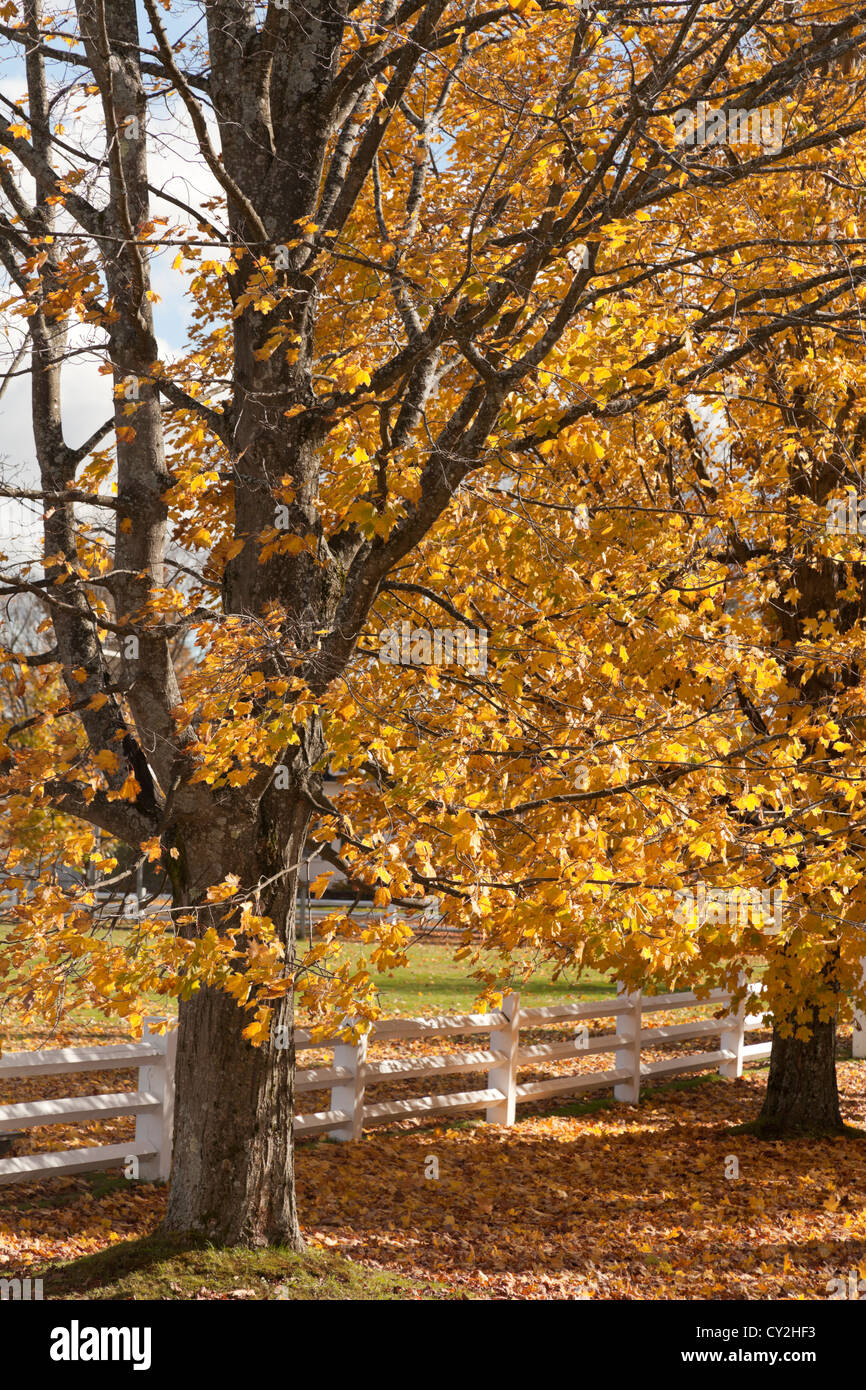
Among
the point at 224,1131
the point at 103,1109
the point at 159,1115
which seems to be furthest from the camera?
the point at 159,1115

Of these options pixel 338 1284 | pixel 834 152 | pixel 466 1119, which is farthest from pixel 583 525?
pixel 466 1119

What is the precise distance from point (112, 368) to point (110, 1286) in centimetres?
459

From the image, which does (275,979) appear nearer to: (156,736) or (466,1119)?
(156,736)

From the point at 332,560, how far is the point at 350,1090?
16.3 feet

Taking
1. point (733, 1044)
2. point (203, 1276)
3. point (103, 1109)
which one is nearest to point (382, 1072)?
point (103, 1109)

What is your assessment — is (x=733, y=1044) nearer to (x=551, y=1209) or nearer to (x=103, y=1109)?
(x=551, y=1209)

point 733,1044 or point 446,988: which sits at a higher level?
point 733,1044

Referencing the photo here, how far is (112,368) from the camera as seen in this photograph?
5758 millimetres

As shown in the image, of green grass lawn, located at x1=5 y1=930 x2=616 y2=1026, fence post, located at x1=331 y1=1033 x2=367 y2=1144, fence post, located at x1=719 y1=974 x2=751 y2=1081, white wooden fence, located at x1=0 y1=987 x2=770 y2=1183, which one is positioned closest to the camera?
white wooden fence, located at x1=0 y1=987 x2=770 y2=1183

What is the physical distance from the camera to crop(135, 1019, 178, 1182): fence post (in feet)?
25.9

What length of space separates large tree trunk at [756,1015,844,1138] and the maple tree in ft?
13.7

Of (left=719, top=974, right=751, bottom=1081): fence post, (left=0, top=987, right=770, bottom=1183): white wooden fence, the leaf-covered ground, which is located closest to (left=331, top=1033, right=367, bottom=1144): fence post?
(left=0, top=987, right=770, bottom=1183): white wooden fence

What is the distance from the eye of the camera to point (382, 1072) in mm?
9352

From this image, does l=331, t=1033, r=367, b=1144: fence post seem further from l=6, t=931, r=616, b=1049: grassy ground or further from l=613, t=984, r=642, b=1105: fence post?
l=6, t=931, r=616, b=1049: grassy ground
